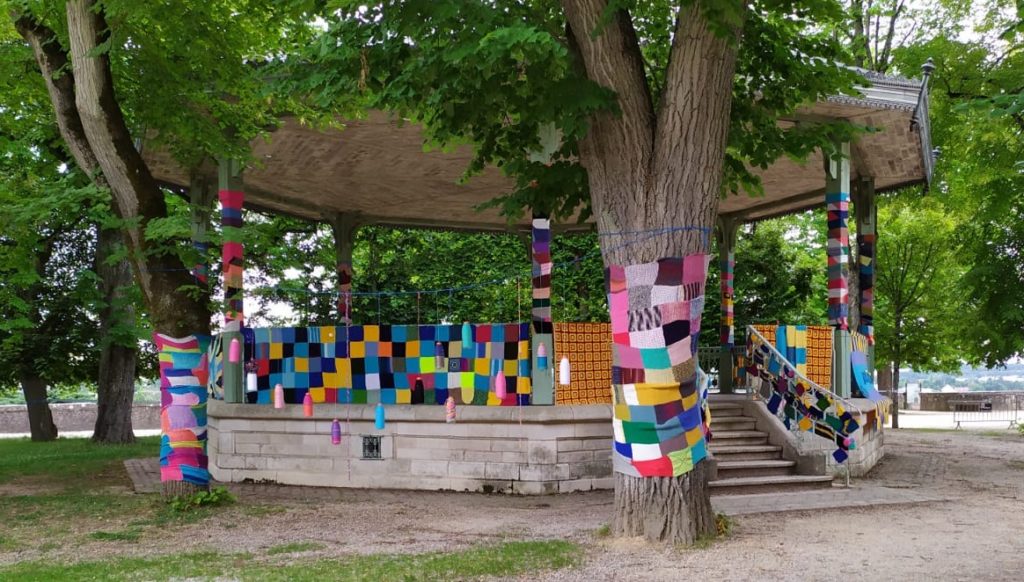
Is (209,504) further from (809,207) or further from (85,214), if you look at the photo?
(809,207)

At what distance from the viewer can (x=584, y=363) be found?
10.5 meters

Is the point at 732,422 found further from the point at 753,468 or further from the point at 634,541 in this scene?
the point at 634,541

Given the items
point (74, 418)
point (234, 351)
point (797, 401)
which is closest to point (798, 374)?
point (797, 401)

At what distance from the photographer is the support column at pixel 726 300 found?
578 inches

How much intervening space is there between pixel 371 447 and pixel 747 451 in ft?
15.3

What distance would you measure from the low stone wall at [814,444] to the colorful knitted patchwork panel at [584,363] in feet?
5.40

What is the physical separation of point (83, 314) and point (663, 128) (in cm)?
1600

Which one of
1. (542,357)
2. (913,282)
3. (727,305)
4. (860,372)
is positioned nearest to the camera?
(542,357)

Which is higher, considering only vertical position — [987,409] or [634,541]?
[634,541]

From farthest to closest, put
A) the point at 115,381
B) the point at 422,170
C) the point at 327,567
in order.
A: the point at 115,381, the point at 422,170, the point at 327,567

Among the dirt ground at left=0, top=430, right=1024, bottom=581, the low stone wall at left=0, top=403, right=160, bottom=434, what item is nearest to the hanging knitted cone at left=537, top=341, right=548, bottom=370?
the dirt ground at left=0, top=430, right=1024, bottom=581

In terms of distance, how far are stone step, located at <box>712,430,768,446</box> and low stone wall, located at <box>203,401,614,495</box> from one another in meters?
1.43

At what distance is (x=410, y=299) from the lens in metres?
23.3

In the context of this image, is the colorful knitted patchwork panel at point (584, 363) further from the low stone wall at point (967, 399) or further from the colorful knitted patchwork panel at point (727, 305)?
the low stone wall at point (967, 399)
